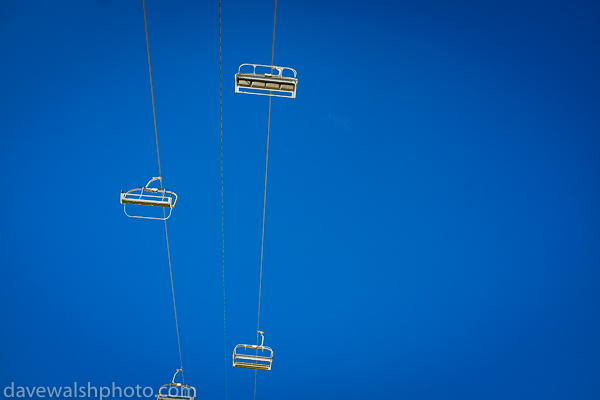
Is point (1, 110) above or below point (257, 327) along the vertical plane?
above

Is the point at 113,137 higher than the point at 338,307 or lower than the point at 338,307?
higher

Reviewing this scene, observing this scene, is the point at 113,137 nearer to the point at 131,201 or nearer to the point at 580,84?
the point at 131,201

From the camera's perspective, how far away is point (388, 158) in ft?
26.2

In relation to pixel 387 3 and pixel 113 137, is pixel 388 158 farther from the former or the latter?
pixel 113 137

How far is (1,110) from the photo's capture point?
7410mm

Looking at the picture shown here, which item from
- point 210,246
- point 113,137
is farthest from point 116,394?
point 113,137

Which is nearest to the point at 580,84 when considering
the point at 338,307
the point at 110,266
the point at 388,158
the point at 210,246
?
the point at 388,158

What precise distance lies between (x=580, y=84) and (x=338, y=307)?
579 centimetres

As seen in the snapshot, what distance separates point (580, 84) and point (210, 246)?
6.89m

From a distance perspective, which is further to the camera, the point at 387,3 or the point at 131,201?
the point at 387,3

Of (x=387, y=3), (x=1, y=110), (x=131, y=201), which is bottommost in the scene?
(x=131, y=201)

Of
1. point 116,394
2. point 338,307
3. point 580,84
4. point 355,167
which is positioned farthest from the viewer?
point 116,394

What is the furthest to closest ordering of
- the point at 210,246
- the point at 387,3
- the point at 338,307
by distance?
the point at 338,307 < the point at 210,246 < the point at 387,3

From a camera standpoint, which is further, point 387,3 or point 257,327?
point 257,327
